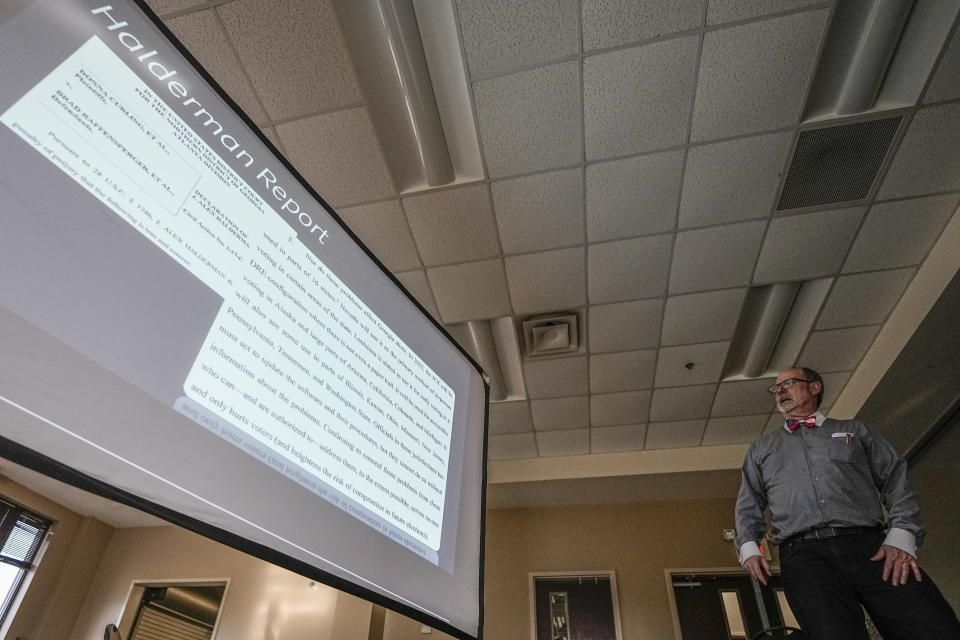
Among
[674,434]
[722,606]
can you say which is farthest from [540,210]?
[722,606]

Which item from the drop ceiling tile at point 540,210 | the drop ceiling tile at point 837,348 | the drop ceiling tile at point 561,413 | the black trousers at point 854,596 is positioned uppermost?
the drop ceiling tile at point 540,210

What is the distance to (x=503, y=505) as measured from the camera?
5.25 m

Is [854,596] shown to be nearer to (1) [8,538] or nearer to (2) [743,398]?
(2) [743,398]

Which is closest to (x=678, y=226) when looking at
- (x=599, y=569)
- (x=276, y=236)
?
(x=276, y=236)

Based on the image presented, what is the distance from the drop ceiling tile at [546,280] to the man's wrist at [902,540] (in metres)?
1.92

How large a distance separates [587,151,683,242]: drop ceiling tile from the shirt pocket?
146 centimetres

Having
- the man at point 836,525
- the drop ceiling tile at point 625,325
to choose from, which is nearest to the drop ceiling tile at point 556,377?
the drop ceiling tile at point 625,325

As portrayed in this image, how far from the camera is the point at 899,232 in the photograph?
277 cm

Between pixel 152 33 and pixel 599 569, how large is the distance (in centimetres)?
503

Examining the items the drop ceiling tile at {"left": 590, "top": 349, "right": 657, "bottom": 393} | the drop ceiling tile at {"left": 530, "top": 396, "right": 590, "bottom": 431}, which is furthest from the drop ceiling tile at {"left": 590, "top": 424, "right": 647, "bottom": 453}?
the drop ceiling tile at {"left": 590, "top": 349, "right": 657, "bottom": 393}

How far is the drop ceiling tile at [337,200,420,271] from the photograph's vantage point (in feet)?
9.10

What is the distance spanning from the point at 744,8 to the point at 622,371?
2412 mm

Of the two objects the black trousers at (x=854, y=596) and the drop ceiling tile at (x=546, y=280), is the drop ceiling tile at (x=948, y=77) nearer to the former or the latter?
the drop ceiling tile at (x=546, y=280)

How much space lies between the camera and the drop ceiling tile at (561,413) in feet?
13.6
